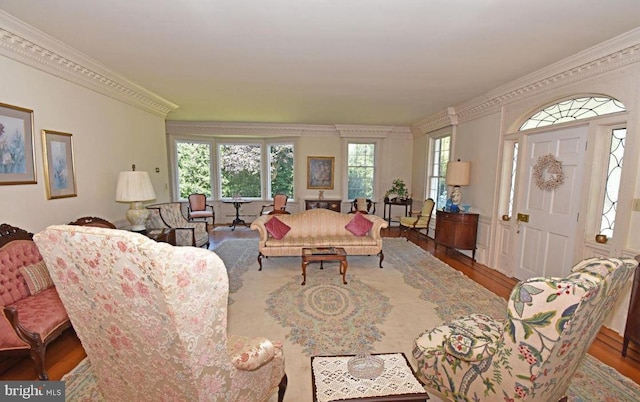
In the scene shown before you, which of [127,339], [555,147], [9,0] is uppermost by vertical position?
[9,0]

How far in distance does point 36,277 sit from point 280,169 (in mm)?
6225

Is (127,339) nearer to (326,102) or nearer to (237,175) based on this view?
(326,102)

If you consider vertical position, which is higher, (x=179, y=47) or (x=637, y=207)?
(x=179, y=47)

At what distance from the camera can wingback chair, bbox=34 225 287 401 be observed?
1.03 metres

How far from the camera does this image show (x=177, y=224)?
4926mm

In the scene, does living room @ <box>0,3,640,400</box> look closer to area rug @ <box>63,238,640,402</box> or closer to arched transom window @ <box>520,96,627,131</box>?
arched transom window @ <box>520,96,627,131</box>

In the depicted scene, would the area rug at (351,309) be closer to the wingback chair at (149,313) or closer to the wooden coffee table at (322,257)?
the wooden coffee table at (322,257)

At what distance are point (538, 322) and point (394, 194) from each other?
6974 mm

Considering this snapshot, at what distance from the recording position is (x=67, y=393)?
193 cm

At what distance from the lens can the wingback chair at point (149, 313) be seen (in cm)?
103

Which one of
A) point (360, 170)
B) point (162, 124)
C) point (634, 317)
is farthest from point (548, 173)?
point (162, 124)

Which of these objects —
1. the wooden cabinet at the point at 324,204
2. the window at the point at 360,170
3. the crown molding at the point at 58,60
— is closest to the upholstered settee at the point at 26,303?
the crown molding at the point at 58,60

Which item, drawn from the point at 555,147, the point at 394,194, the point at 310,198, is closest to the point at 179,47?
the point at 555,147

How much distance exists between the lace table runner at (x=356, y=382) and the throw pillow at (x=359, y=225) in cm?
306
